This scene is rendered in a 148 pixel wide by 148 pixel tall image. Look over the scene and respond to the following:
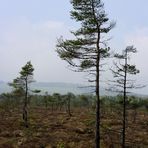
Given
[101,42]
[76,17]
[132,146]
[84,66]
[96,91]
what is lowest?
[132,146]

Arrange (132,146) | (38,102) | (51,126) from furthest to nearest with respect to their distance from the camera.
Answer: (38,102)
(51,126)
(132,146)

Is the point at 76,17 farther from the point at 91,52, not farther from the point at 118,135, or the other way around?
the point at 118,135

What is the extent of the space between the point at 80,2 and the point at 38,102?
394 feet

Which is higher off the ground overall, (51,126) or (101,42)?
(101,42)

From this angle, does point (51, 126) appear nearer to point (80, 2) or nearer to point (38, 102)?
point (80, 2)

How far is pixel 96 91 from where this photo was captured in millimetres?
23547

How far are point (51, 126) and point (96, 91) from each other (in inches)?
1455

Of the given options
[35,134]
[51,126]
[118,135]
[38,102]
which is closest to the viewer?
[35,134]

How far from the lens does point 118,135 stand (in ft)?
173

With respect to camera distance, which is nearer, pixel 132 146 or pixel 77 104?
pixel 132 146

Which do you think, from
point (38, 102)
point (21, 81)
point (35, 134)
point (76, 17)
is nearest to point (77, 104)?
point (38, 102)

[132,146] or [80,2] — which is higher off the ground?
[80,2]

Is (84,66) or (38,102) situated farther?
(38,102)

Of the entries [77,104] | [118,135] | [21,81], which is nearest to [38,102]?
[77,104]
